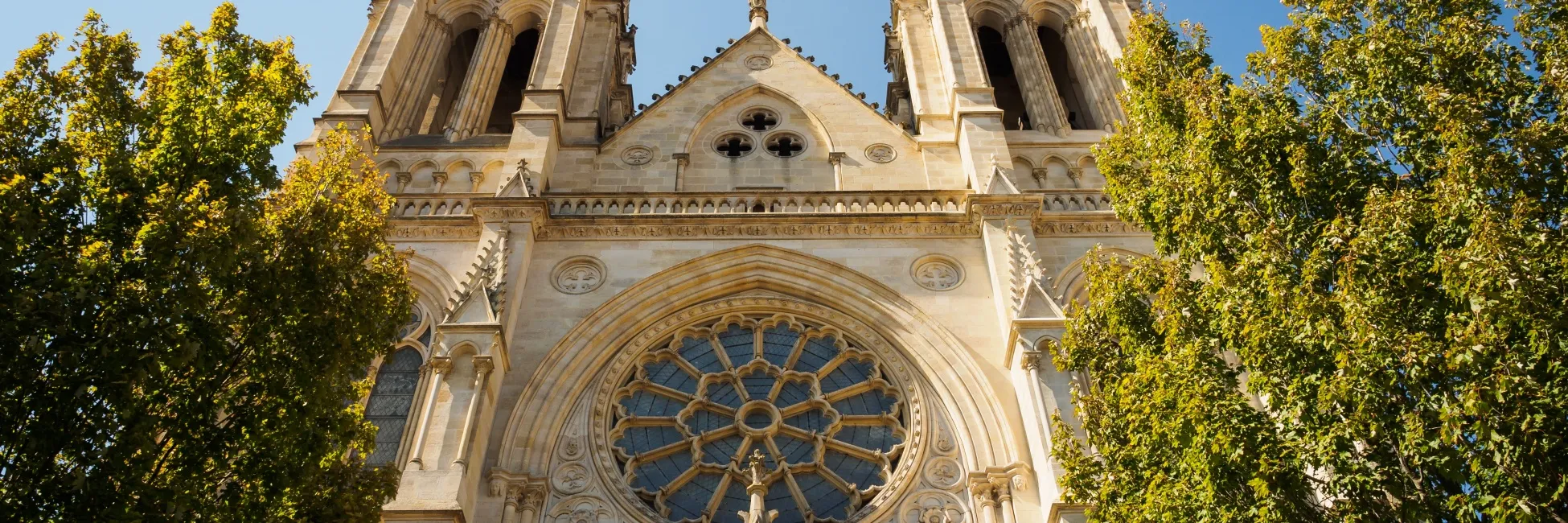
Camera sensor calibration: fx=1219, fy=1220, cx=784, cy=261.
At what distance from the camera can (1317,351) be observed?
781 cm

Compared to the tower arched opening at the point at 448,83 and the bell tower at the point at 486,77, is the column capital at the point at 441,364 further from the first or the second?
the tower arched opening at the point at 448,83

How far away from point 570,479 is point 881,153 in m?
8.05

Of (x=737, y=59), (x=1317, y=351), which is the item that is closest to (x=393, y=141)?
(x=737, y=59)

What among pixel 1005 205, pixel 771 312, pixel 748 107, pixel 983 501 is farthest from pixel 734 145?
pixel 983 501

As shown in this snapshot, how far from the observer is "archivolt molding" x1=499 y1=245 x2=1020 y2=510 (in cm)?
1360

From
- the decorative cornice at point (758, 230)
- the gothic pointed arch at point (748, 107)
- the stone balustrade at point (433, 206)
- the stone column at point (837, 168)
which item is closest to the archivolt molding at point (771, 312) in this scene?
the decorative cornice at point (758, 230)

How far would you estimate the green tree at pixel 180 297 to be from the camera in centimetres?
703

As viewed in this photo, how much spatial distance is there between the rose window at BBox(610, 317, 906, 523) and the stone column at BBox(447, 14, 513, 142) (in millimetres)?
6905

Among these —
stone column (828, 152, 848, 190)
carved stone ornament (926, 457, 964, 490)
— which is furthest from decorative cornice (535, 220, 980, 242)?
carved stone ornament (926, 457, 964, 490)

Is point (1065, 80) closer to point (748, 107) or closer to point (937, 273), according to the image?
point (748, 107)

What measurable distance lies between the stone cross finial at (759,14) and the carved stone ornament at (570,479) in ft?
37.5

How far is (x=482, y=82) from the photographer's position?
21188 mm

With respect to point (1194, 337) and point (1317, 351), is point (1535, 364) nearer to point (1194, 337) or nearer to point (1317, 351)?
point (1317, 351)

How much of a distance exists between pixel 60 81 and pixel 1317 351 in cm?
881
